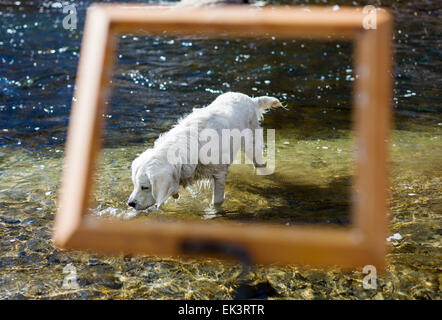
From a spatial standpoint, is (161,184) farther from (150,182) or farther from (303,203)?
(303,203)

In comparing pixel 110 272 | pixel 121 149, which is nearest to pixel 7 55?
pixel 121 149

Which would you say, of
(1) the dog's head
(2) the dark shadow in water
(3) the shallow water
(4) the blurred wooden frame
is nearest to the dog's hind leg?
(3) the shallow water

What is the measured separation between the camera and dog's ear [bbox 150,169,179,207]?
15.5 feet

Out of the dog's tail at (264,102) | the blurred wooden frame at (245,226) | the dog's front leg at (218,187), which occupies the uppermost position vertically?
the dog's tail at (264,102)

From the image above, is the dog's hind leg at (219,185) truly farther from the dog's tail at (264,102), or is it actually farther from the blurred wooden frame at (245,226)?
the blurred wooden frame at (245,226)

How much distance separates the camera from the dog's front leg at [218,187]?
5723 mm

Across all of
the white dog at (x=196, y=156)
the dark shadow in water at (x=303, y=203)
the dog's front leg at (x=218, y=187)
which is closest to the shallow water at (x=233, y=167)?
the dark shadow in water at (x=303, y=203)

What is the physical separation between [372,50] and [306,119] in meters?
7.42

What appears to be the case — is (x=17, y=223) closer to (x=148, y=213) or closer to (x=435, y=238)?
(x=148, y=213)

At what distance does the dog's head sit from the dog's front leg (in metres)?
0.94

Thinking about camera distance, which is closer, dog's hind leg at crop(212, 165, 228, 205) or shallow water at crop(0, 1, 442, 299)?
shallow water at crop(0, 1, 442, 299)

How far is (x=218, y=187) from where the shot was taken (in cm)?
578

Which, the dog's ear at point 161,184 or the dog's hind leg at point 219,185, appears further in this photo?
the dog's hind leg at point 219,185

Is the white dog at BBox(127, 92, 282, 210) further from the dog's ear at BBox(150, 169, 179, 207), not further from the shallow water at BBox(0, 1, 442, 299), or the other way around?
the shallow water at BBox(0, 1, 442, 299)
